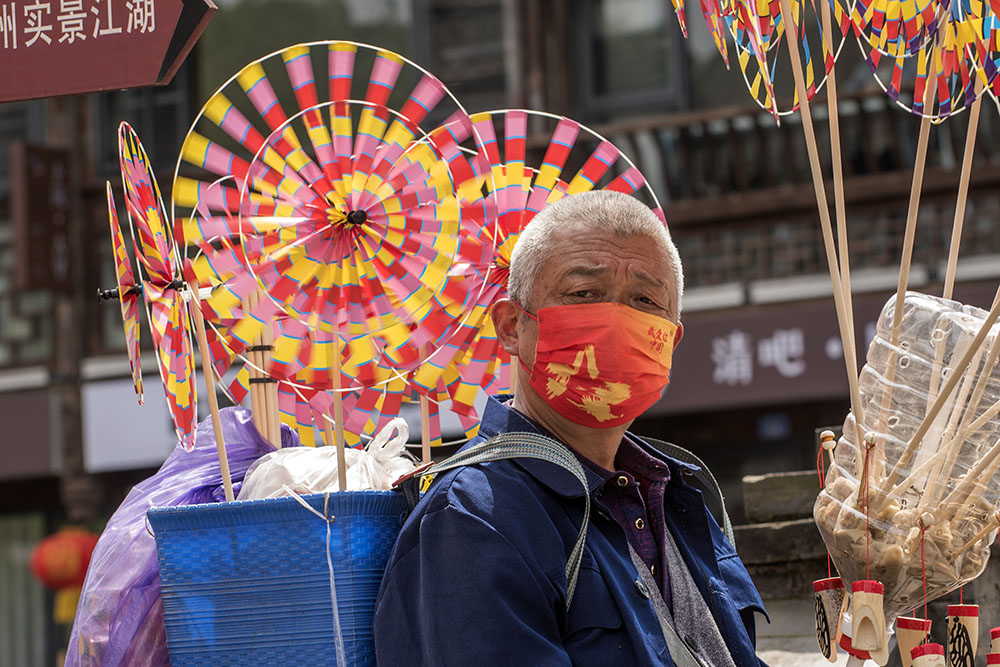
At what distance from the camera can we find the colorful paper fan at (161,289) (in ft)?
7.11

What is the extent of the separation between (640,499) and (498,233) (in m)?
0.58

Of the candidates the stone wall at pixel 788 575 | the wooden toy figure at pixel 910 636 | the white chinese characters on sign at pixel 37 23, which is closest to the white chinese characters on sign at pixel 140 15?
the white chinese characters on sign at pixel 37 23

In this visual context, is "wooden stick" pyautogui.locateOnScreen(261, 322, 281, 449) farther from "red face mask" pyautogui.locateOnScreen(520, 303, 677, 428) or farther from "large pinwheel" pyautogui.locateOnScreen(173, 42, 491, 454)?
"red face mask" pyautogui.locateOnScreen(520, 303, 677, 428)

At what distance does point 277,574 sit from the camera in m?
1.92

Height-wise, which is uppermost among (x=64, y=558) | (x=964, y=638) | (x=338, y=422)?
(x=338, y=422)

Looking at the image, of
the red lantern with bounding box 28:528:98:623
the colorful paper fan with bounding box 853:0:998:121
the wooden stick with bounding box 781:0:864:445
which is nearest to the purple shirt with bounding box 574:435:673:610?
the wooden stick with bounding box 781:0:864:445

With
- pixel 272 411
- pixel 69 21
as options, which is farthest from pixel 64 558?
pixel 69 21

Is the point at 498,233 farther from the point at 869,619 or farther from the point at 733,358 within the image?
the point at 733,358

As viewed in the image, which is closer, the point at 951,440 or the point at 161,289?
the point at 951,440

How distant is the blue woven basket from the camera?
6.25 feet

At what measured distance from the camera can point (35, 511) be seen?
9562mm

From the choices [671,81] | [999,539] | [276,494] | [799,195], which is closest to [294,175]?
[276,494]

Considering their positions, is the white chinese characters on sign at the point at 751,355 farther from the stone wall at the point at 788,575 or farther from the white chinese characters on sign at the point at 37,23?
the white chinese characters on sign at the point at 37,23

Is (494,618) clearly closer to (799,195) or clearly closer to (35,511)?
(799,195)
